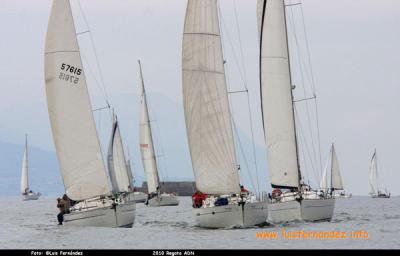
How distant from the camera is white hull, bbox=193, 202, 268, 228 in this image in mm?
44969

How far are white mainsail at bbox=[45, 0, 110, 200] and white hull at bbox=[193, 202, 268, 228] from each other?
6.80 meters

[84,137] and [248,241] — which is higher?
[84,137]

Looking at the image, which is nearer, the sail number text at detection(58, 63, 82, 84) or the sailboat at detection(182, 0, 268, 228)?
the sailboat at detection(182, 0, 268, 228)

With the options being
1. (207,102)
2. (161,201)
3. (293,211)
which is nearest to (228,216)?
(293,211)

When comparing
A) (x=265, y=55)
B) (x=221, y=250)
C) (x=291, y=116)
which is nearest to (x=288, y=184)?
(x=291, y=116)

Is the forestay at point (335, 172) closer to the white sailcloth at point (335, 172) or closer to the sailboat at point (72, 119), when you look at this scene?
the white sailcloth at point (335, 172)

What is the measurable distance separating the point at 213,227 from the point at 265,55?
41.5 ft

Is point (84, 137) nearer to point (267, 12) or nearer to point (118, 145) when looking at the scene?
point (267, 12)

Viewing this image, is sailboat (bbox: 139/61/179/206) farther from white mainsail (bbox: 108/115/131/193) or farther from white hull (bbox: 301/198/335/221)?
white hull (bbox: 301/198/335/221)

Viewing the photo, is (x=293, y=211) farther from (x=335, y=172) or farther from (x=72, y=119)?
(x=335, y=172)

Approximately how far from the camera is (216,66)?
154 ft

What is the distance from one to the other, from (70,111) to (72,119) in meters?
0.44

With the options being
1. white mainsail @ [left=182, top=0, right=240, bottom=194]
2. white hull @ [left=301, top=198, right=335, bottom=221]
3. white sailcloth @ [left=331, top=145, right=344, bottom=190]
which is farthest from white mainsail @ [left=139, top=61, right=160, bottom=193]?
white mainsail @ [left=182, top=0, right=240, bottom=194]

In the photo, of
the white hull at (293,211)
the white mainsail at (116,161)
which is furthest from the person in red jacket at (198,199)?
the white mainsail at (116,161)
